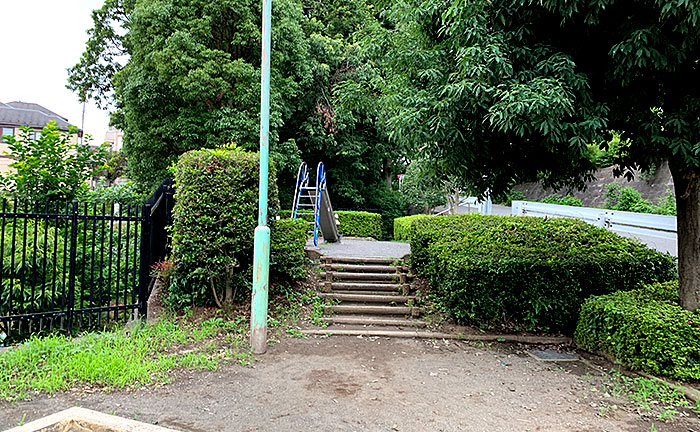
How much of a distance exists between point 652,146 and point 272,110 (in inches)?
468

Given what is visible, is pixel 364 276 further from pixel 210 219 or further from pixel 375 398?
pixel 375 398

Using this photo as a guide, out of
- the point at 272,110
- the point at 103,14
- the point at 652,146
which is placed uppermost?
the point at 103,14

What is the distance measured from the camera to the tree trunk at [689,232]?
499 centimetres

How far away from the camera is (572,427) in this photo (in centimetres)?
349

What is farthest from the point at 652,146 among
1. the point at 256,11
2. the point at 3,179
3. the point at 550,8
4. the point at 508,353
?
the point at 256,11

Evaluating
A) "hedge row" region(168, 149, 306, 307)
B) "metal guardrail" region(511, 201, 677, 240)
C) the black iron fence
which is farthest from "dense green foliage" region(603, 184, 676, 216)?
the black iron fence

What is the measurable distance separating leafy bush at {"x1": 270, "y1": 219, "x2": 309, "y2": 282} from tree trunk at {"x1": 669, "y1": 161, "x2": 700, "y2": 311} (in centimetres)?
515

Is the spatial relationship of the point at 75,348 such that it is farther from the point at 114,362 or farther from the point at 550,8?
the point at 550,8

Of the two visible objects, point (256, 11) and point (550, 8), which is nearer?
point (550, 8)

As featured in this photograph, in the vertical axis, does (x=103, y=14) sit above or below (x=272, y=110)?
above

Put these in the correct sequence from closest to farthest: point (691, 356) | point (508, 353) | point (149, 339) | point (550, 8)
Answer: point (550, 8)
point (691, 356)
point (149, 339)
point (508, 353)

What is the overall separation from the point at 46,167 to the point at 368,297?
5255mm

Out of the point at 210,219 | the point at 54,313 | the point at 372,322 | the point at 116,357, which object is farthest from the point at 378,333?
the point at 54,313

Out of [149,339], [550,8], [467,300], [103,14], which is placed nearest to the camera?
[550,8]
